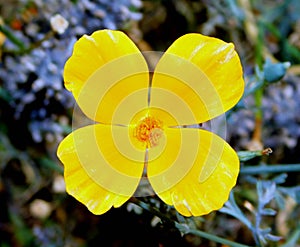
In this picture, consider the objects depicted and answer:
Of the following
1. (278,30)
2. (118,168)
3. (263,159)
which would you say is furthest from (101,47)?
(278,30)

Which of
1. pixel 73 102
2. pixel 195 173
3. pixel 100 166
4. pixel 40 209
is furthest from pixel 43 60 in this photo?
pixel 195 173

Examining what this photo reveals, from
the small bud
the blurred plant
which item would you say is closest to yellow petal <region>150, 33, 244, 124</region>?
the blurred plant

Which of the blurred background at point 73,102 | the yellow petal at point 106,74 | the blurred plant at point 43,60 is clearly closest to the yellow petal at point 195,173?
the yellow petal at point 106,74

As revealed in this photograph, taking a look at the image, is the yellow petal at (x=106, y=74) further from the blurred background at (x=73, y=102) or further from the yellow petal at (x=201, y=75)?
the blurred background at (x=73, y=102)

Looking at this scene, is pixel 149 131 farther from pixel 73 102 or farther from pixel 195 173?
pixel 73 102

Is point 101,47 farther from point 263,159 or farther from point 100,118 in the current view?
point 263,159

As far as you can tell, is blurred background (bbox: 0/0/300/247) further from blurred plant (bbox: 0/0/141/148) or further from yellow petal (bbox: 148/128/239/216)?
yellow petal (bbox: 148/128/239/216)
